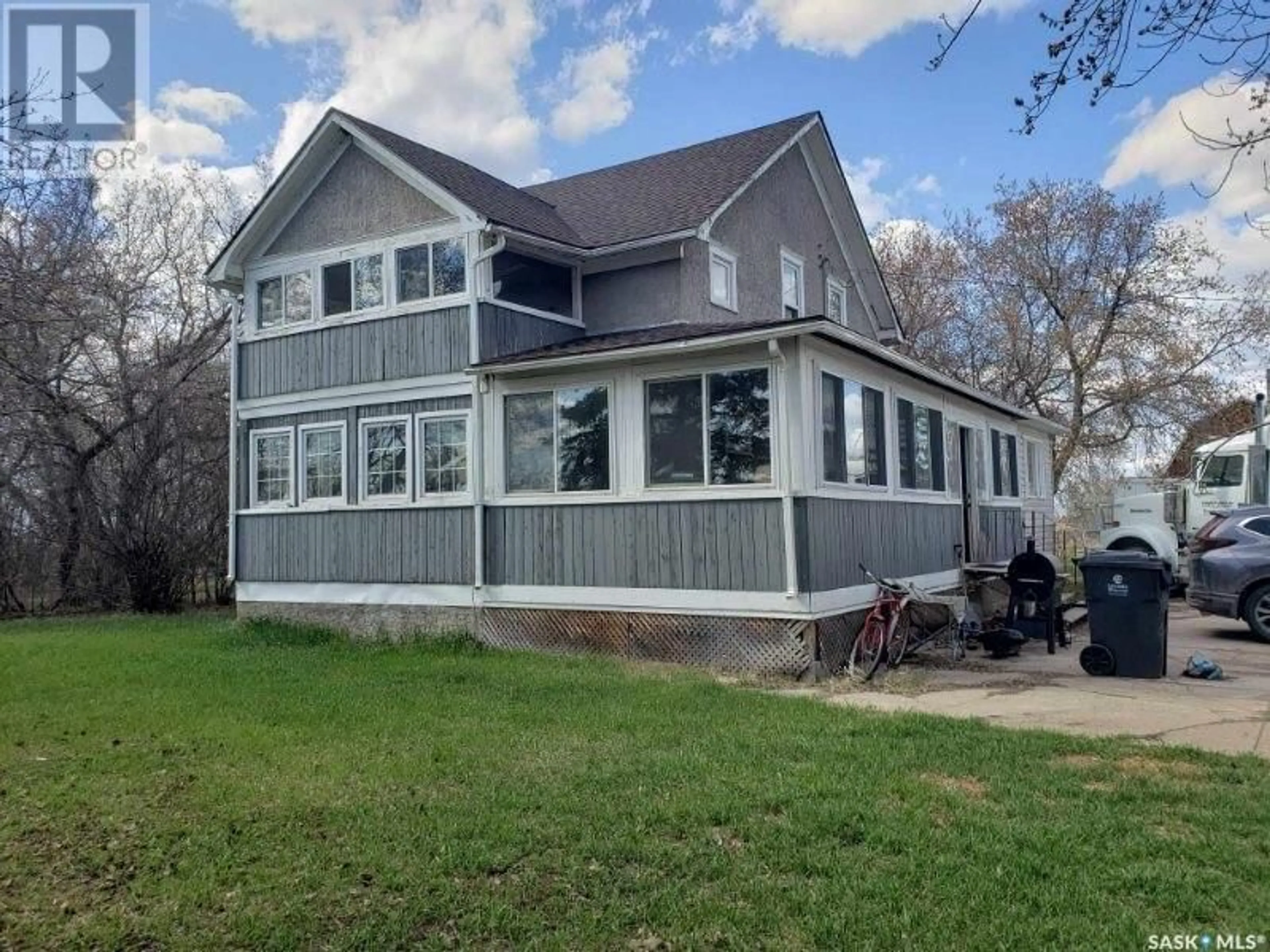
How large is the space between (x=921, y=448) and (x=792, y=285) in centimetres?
429

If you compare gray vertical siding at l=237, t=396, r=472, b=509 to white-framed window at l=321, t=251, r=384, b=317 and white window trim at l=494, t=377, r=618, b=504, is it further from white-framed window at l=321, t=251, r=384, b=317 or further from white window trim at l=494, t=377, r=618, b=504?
white-framed window at l=321, t=251, r=384, b=317

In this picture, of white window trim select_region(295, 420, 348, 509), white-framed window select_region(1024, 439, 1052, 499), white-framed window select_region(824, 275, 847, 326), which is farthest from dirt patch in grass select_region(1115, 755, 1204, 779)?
white-framed window select_region(1024, 439, 1052, 499)

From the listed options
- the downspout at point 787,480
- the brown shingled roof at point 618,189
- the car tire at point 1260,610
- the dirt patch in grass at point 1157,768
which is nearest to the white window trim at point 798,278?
the brown shingled roof at point 618,189

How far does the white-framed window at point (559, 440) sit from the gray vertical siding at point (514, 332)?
81 centimetres

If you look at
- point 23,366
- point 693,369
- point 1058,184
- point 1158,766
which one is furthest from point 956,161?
point 1058,184

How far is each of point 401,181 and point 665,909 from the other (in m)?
11.4

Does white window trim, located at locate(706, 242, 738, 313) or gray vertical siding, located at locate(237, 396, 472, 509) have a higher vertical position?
white window trim, located at locate(706, 242, 738, 313)

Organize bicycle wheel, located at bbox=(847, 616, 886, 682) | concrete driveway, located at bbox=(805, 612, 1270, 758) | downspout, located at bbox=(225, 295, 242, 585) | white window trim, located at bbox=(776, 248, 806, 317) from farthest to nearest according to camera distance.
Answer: white window trim, located at bbox=(776, 248, 806, 317), downspout, located at bbox=(225, 295, 242, 585), bicycle wheel, located at bbox=(847, 616, 886, 682), concrete driveway, located at bbox=(805, 612, 1270, 758)

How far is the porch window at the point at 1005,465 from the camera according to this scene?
16.2m

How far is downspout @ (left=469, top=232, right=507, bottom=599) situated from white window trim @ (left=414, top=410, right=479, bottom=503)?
66 mm

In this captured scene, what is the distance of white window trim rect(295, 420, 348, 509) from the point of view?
1298 centimetres

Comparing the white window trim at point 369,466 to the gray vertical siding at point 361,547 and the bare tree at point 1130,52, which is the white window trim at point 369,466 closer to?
the gray vertical siding at point 361,547

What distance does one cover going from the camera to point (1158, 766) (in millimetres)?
5637

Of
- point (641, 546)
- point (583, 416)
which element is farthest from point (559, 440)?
point (641, 546)
